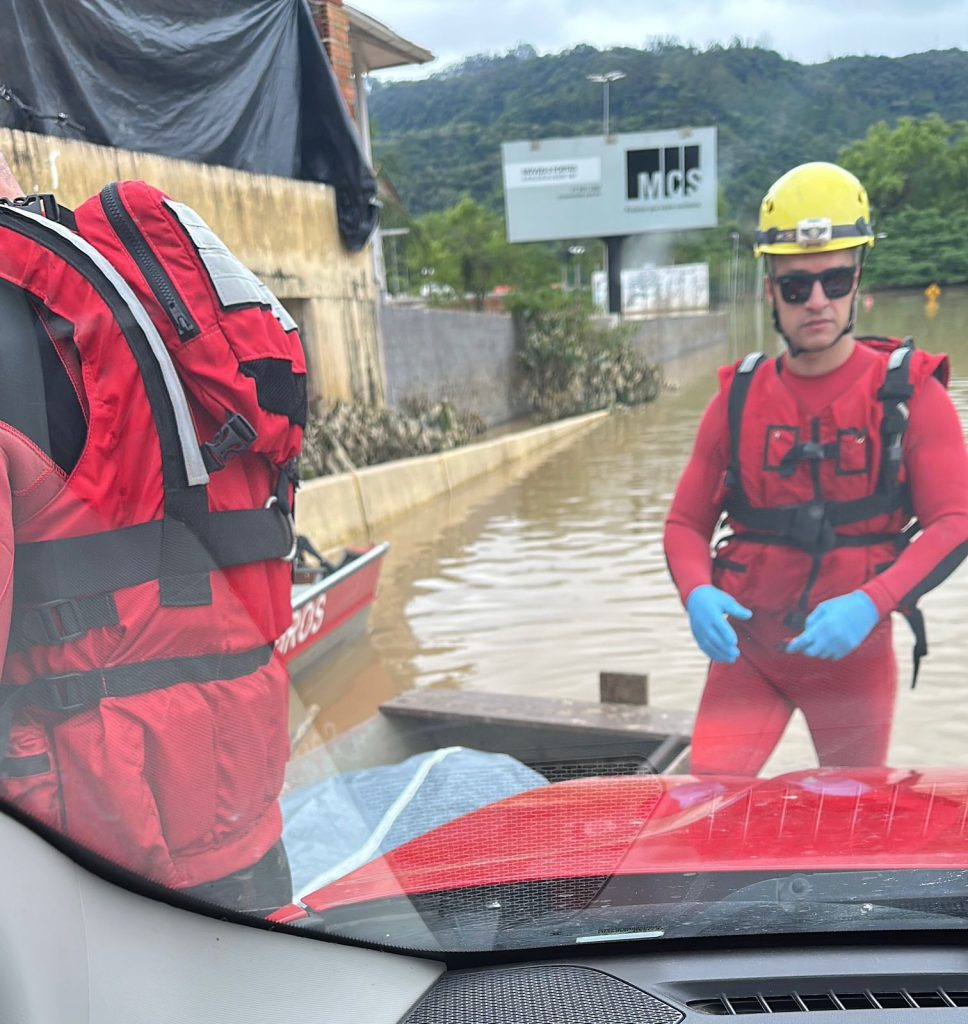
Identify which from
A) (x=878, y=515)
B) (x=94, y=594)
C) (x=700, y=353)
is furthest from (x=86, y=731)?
(x=700, y=353)

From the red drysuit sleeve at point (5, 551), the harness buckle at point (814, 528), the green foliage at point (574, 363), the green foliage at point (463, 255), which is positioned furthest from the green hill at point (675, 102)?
the green foliage at point (463, 255)

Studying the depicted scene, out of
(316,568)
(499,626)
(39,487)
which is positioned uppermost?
(39,487)

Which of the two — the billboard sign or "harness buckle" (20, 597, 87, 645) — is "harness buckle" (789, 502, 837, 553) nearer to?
the billboard sign

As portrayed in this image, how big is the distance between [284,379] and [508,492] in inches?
384

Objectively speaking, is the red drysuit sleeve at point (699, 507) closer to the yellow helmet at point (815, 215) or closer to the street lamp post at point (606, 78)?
the yellow helmet at point (815, 215)

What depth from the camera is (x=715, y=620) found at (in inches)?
95.1

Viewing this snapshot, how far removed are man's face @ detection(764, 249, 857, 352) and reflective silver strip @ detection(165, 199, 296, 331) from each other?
1585 millimetres

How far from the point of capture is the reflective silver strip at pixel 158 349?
1.10 meters

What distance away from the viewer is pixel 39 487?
1.05m

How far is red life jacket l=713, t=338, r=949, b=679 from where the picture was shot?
7.61 feet

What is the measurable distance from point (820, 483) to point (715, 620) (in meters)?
0.44

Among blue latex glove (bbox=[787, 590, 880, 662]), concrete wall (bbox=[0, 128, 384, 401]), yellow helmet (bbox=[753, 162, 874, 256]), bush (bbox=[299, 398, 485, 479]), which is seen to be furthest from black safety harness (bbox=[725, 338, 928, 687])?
bush (bbox=[299, 398, 485, 479])

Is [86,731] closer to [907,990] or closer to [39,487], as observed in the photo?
[39,487]

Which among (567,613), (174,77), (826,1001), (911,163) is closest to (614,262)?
(567,613)
